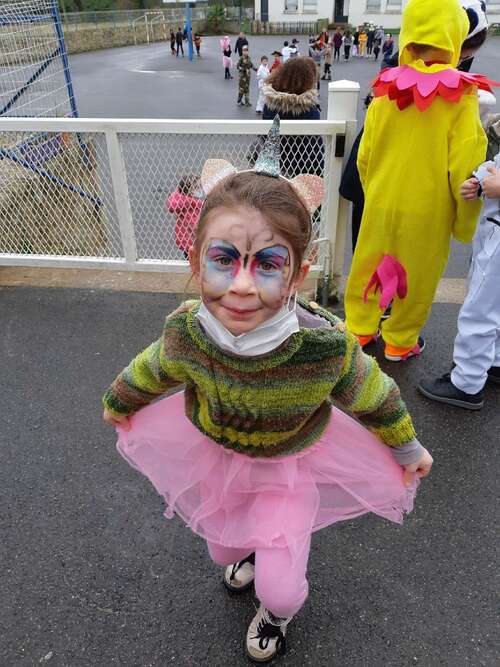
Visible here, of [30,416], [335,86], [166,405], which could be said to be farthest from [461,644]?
[335,86]

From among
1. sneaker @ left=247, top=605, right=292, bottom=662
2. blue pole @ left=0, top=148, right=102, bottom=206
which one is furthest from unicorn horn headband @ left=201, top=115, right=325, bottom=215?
blue pole @ left=0, top=148, right=102, bottom=206

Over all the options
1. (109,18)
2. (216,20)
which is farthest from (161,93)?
(216,20)

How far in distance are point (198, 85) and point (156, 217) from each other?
16800mm

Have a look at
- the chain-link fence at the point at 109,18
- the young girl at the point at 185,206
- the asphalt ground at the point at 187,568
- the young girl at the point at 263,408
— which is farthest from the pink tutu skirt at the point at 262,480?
the chain-link fence at the point at 109,18

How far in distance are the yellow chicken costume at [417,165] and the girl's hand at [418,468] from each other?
4.74 feet

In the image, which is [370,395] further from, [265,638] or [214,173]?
[265,638]

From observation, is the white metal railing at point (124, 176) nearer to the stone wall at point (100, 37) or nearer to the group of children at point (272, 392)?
the group of children at point (272, 392)

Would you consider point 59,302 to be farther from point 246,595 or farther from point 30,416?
point 246,595

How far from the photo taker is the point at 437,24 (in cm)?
230

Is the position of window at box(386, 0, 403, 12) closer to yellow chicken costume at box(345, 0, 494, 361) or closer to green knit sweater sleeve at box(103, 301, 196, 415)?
yellow chicken costume at box(345, 0, 494, 361)

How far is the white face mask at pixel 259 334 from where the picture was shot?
1217 mm

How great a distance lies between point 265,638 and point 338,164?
8.86ft

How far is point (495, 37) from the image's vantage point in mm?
35562

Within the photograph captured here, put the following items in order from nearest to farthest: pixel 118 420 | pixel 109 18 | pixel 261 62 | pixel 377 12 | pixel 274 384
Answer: pixel 274 384, pixel 118 420, pixel 261 62, pixel 109 18, pixel 377 12
